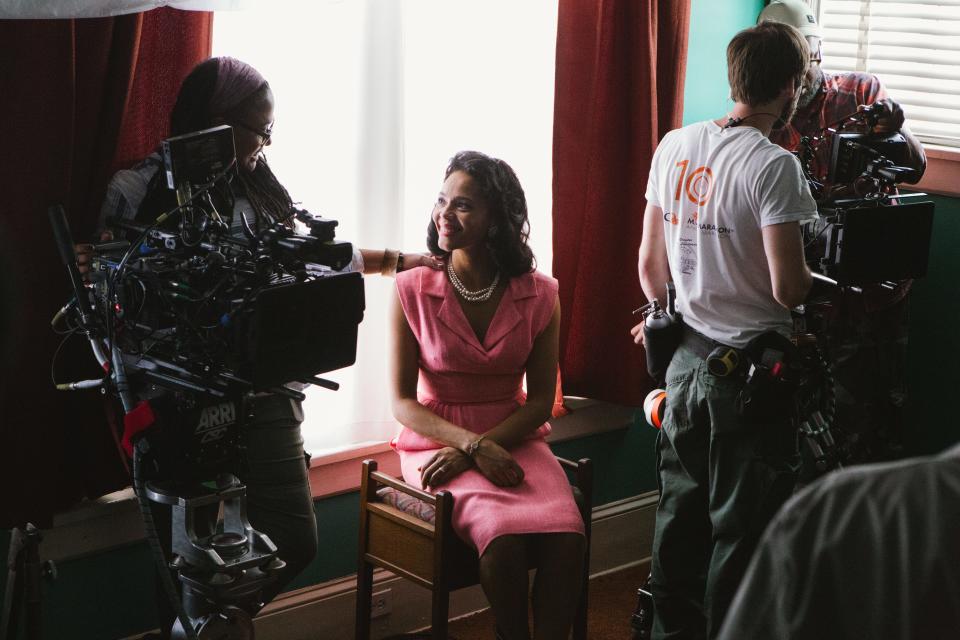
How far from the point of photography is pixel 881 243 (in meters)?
2.48

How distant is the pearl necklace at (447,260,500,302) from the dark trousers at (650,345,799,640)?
1.50 feet

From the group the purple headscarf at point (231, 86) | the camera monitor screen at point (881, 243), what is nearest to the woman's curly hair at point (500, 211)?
the purple headscarf at point (231, 86)

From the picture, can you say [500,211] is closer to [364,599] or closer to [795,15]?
[364,599]

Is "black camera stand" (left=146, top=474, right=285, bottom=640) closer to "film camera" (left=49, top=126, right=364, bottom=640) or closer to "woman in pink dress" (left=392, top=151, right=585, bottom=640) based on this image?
"film camera" (left=49, top=126, right=364, bottom=640)

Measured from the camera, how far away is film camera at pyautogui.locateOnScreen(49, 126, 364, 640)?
147cm

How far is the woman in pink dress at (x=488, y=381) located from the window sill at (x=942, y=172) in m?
1.45

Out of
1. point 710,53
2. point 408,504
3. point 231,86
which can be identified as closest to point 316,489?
point 408,504

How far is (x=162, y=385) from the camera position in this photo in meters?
1.50

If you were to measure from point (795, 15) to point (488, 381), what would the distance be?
1.44 meters

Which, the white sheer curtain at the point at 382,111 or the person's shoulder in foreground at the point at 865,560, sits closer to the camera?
the person's shoulder in foreground at the point at 865,560

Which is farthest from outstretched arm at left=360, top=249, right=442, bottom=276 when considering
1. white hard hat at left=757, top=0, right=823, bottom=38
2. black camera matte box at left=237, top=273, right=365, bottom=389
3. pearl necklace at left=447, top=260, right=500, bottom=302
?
white hard hat at left=757, top=0, right=823, bottom=38

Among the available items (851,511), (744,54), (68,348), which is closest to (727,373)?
(744,54)

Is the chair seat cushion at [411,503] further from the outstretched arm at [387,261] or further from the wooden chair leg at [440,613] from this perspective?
the outstretched arm at [387,261]

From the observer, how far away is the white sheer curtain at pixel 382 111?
2307 millimetres
